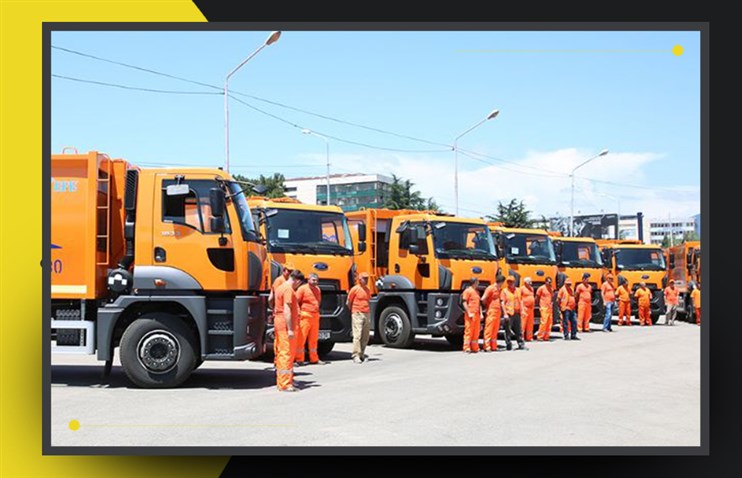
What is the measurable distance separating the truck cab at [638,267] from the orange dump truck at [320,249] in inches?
447

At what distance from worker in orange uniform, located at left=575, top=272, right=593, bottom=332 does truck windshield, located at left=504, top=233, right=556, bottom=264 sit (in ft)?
3.33

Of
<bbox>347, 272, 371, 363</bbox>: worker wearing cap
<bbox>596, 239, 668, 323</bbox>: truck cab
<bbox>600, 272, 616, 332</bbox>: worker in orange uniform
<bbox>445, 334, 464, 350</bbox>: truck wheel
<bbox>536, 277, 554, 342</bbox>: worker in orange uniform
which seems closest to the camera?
<bbox>347, 272, 371, 363</bbox>: worker wearing cap

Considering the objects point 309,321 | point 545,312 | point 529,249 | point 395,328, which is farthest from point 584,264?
point 309,321

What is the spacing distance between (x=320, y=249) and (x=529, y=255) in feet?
22.3

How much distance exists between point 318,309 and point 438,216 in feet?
11.8

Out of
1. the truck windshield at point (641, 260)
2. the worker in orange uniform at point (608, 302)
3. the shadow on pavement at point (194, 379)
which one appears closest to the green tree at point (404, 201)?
the shadow on pavement at point (194, 379)

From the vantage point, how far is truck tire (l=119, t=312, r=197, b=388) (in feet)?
29.0

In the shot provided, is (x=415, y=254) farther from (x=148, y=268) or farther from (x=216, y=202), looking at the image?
(x=148, y=268)

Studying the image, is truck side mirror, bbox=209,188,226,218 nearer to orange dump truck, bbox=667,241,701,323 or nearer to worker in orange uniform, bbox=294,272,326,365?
worker in orange uniform, bbox=294,272,326,365

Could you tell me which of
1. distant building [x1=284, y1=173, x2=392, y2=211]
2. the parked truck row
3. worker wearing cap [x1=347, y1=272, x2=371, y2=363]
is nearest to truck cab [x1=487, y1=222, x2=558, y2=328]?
distant building [x1=284, y1=173, x2=392, y2=211]

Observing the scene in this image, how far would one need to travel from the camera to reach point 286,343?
8898mm

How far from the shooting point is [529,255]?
1798 centimetres

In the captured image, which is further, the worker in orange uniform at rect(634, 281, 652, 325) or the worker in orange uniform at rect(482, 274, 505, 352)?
the worker in orange uniform at rect(634, 281, 652, 325)
